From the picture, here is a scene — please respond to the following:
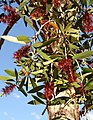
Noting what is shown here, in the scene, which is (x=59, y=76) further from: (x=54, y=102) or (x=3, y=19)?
(x=3, y=19)

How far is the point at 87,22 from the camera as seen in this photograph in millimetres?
1179

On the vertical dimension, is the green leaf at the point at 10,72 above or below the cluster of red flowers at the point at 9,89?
above

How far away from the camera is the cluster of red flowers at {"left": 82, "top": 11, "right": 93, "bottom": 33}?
116cm

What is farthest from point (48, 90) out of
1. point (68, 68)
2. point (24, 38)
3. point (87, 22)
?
point (87, 22)

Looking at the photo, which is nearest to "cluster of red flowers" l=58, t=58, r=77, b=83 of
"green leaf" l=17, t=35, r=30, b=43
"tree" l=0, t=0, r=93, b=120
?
"tree" l=0, t=0, r=93, b=120

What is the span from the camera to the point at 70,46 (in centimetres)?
110

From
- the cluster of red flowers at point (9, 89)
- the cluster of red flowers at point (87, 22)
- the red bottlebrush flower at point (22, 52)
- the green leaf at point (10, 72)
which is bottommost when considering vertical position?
the cluster of red flowers at point (9, 89)

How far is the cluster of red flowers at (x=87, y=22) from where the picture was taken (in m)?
1.16

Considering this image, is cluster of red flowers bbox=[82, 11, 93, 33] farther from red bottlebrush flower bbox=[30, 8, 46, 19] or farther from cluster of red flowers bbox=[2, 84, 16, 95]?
cluster of red flowers bbox=[2, 84, 16, 95]

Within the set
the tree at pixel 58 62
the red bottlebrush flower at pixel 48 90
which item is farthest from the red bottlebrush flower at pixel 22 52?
the red bottlebrush flower at pixel 48 90

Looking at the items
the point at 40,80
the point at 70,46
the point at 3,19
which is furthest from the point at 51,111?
the point at 3,19

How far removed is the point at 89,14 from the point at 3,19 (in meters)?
0.63

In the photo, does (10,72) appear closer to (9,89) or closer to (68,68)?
(9,89)

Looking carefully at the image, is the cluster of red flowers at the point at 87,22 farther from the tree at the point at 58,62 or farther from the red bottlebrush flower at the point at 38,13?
the red bottlebrush flower at the point at 38,13
